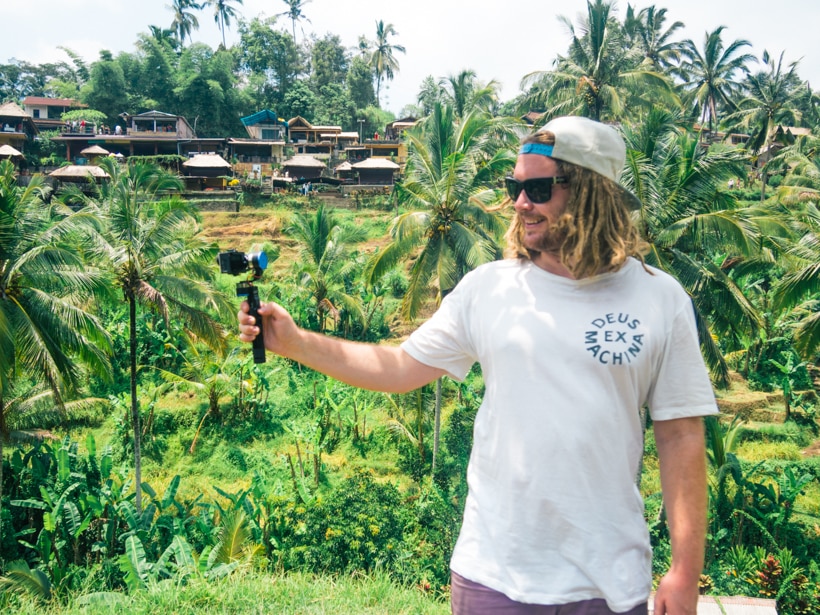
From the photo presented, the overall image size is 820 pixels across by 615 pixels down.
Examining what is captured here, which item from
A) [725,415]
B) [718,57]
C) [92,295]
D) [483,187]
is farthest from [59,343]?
[718,57]

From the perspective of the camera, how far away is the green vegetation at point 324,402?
10.2 metres

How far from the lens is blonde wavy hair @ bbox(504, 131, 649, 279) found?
1619mm

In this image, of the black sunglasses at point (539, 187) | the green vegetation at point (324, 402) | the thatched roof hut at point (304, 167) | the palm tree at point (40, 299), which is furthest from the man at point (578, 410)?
the thatched roof hut at point (304, 167)

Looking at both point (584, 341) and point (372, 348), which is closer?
point (584, 341)

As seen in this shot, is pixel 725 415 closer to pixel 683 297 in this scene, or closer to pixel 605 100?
pixel 605 100

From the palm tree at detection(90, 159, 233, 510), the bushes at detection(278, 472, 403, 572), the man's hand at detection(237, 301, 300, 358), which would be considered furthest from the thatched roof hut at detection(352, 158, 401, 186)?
the man's hand at detection(237, 301, 300, 358)

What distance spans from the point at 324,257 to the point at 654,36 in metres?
31.5

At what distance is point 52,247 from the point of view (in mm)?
10328

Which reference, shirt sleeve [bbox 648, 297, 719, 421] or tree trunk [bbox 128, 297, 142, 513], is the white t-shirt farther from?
tree trunk [bbox 128, 297, 142, 513]

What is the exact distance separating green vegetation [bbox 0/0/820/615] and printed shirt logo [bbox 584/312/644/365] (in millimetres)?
2113

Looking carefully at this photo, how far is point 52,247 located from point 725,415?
18137mm

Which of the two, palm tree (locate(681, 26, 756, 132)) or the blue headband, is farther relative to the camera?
palm tree (locate(681, 26, 756, 132))

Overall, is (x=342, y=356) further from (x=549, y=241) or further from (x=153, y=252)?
(x=153, y=252)

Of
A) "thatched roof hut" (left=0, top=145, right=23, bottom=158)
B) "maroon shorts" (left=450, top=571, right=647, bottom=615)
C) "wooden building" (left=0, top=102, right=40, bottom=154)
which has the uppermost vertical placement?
"wooden building" (left=0, top=102, right=40, bottom=154)
